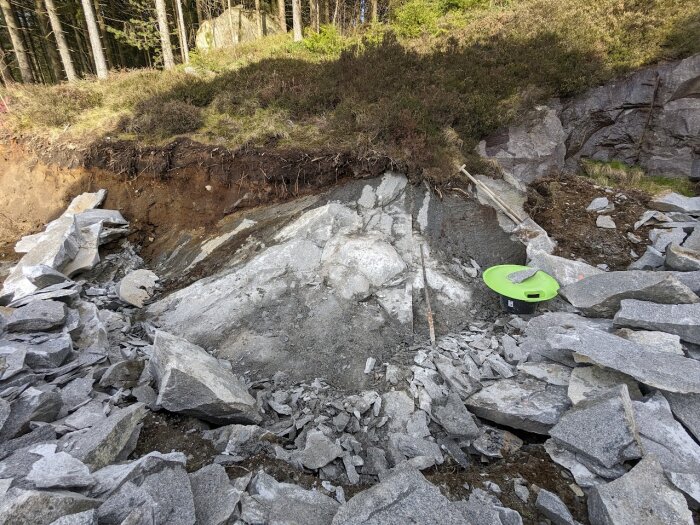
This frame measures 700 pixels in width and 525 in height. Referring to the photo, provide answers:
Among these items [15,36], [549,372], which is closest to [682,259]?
[549,372]

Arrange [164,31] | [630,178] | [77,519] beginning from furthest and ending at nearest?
1. [164,31]
2. [630,178]
3. [77,519]

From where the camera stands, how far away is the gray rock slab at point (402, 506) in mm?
2590

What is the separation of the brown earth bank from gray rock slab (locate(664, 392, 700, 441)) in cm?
576

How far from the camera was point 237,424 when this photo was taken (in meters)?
4.16

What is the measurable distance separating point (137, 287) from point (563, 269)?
27.1 ft

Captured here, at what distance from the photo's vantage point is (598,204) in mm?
8398

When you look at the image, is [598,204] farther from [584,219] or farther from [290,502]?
[290,502]

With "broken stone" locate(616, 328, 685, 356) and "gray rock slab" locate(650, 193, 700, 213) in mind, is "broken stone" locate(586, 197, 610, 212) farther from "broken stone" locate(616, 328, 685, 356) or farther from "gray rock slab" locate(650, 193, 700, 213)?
"broken stone" locate(616, 328, 685, 356)

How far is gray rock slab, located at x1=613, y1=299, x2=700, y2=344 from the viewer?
4.16 m

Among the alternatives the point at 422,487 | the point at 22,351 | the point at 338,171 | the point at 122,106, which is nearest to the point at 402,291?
the point at 338,171

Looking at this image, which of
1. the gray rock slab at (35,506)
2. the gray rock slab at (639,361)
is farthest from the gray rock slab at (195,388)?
the gray rock slab at (639,361)

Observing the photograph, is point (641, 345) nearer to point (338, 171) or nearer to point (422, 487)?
point (422, 487)

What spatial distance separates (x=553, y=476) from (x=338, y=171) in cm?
639

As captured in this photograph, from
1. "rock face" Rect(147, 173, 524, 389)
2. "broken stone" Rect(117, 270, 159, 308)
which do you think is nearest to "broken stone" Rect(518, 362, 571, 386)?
"rock face" Rect(147, 173, 524, 389)
